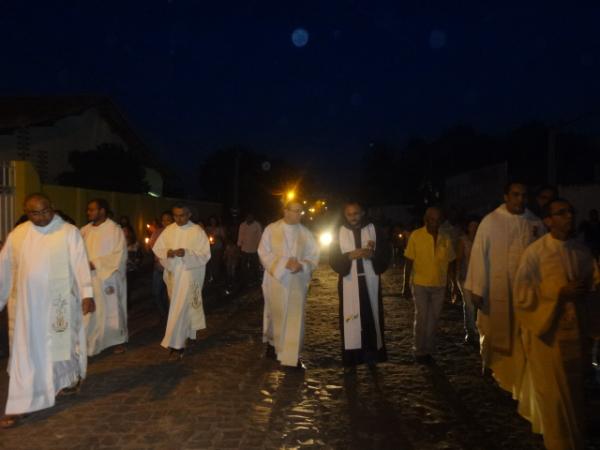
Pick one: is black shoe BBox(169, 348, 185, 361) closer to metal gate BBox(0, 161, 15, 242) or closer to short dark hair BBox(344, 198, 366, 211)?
short dark hair BBox(344, 198, 366, 211)

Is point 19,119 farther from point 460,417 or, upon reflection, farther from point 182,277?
point 460,417

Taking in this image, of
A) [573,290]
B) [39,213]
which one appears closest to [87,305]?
[39,213]

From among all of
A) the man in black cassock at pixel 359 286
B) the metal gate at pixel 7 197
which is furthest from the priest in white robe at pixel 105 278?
the metal gate at pixel 7 197

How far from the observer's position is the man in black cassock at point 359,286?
7785 millimetres

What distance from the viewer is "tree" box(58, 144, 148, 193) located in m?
22.4

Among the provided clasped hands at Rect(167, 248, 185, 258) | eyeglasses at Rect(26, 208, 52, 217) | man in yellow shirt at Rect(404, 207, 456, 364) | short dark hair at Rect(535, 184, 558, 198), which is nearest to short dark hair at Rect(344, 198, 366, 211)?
man in yellow shirt at Rect(404, 207, 456, 364)

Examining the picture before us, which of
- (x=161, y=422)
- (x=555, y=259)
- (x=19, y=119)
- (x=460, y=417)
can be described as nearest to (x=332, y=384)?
(x=460, y=417)

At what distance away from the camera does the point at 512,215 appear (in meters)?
6.63

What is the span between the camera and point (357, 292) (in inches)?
311

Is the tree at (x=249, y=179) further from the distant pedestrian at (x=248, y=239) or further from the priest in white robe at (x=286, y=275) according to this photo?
the priest in white robe at (x=286, y=275)

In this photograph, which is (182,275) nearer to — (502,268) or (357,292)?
(357,292)

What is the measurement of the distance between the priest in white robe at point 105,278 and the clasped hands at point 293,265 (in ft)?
6.97

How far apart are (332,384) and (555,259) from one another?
2.89 meters

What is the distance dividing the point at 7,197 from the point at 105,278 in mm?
4616
